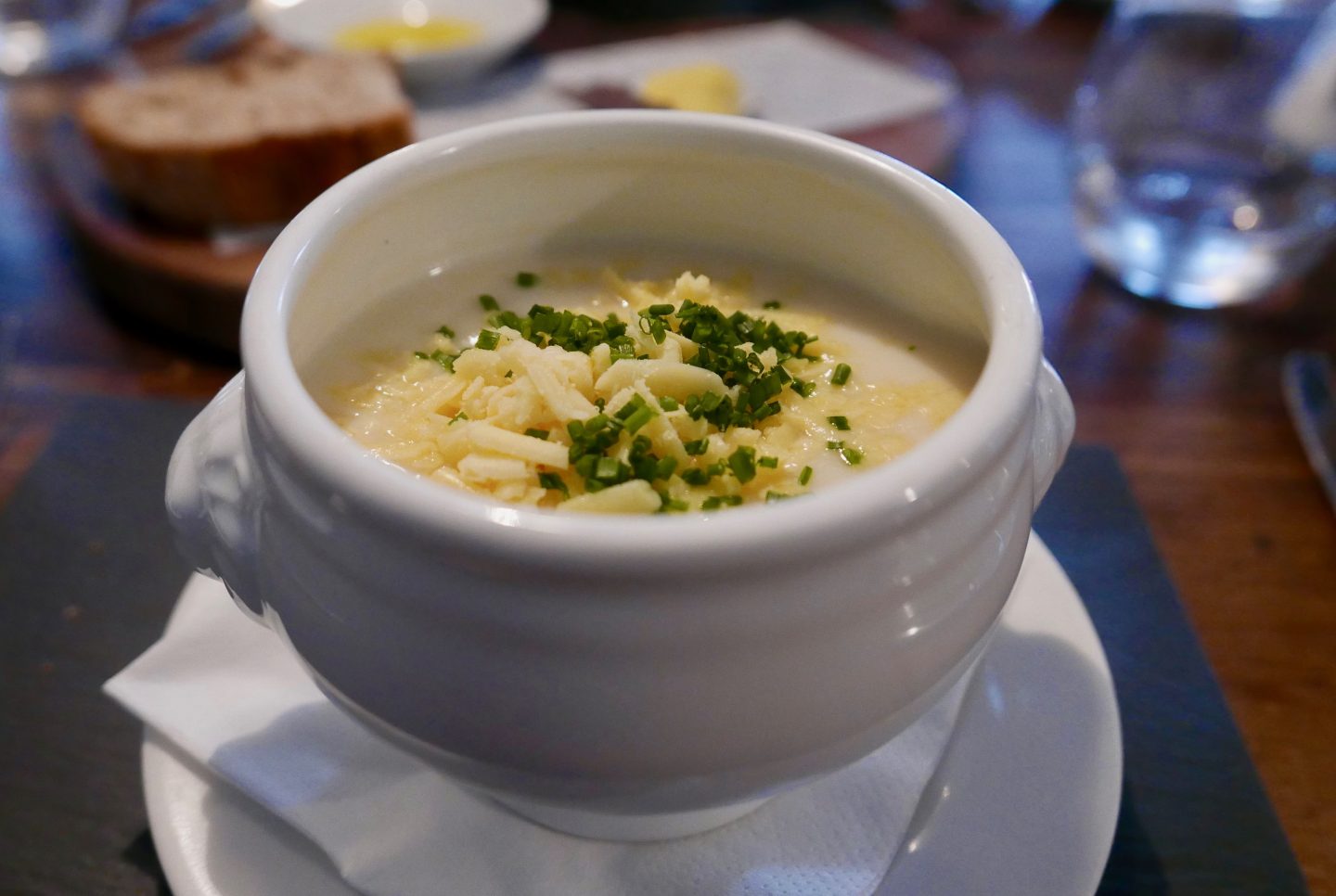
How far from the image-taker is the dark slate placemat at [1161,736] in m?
0.89

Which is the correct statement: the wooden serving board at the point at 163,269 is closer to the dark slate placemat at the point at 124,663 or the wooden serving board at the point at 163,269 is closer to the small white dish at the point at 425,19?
the dark slate placemat at the point at 124,663

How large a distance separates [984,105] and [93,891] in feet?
7.85

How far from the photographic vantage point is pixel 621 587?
0.52 metres

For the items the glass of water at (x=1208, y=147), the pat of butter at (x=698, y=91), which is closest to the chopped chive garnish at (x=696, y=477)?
the glass of water at (x=1208, y=147)

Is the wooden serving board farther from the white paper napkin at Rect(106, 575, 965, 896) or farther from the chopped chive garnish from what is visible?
the chopped chive garnish

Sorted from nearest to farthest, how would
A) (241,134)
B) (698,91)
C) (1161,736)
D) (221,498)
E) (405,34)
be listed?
(221,498)
(1161,736)
(241,134)
(698,91)
(405,34)

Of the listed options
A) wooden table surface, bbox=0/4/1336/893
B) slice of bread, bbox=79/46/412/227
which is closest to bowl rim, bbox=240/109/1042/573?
wooden table surface, bbox=0/4/1336/893

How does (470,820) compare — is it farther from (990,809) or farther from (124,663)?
(124,663)

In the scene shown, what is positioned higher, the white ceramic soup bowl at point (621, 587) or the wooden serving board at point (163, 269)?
the white ceramic soup bowl at point (621, 587)

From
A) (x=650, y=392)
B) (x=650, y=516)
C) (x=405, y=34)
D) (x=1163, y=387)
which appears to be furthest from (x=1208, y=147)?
(x=405, y=34)

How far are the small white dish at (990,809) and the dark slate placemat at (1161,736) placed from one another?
0.13 metres

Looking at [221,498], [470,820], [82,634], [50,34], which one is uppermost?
[221,498]

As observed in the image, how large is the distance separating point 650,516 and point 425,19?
2612mm

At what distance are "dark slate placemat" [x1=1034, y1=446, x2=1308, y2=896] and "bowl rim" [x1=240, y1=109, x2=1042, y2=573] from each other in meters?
0.50
